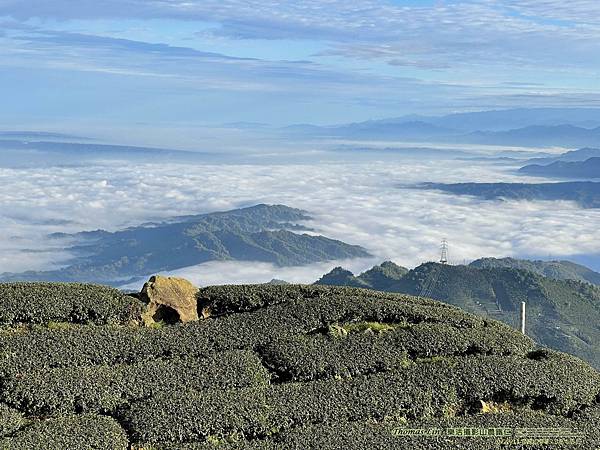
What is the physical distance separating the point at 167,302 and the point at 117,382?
5465 mm

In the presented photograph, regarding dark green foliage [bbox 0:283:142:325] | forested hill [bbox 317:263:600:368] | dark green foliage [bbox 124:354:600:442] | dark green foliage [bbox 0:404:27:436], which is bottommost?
forested hill [bbox 317:263:600:368]

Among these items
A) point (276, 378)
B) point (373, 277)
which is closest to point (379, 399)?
point (276, 378)

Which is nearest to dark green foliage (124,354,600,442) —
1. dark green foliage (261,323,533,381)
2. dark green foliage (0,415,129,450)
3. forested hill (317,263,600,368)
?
dark green foliage (0,415,129,450)

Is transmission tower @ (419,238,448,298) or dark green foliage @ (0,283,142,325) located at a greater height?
dark green foliage @ (0,283,142,325)

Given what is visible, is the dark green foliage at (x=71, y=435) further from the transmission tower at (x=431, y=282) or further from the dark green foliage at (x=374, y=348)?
the transmission tower at (x=431, y=282)

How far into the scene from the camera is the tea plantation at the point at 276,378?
48.4 feet

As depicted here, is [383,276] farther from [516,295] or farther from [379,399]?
[379,399]

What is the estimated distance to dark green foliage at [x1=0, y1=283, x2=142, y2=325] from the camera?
1941 centimetres

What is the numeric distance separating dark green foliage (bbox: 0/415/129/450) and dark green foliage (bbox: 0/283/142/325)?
5.24 m

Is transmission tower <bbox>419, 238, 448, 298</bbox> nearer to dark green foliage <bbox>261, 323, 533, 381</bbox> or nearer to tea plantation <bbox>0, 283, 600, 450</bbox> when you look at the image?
dark green foliage <bbox>261, 323, 533, 381</bbox>

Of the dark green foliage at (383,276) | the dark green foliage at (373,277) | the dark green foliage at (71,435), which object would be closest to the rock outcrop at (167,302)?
the dark green foliage at (71,435)

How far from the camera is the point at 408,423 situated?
1579 cm

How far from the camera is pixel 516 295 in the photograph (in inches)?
5906

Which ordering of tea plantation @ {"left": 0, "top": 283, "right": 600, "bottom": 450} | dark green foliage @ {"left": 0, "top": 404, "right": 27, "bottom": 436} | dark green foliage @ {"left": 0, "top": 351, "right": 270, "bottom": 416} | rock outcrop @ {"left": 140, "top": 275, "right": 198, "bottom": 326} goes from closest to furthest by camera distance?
1. dark green foliage @ {"left": 0, "top": 404, "right": 27, "bottom": 436}
2. tea plantation @ {"left": 0, "top": 283, "right": 600, "bottom": 450}
3. dark green foliage @ {"left": 0, "top": 351, "right": 270, "bottom": 416}
4. rock outcrop @ {"left": 140, "top": 275, "right": 198, "bottom": 326}
